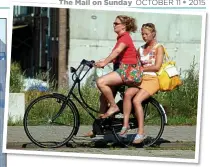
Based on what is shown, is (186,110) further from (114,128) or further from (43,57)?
(43,57)

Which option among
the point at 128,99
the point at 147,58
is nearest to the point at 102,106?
the point at 128,99

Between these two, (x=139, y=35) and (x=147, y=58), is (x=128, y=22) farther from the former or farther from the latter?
(x=147, y=58)

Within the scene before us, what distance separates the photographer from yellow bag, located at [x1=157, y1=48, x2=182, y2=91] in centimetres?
978

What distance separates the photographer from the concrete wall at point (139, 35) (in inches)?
373

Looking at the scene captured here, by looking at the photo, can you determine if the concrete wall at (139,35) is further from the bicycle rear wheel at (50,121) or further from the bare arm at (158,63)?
the bicycle rear wheel at (50,121)

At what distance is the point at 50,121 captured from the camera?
1004cm

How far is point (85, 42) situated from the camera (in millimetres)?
10344

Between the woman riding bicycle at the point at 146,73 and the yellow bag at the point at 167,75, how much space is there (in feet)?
0.16

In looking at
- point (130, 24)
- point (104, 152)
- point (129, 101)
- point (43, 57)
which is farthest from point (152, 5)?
point (43, 57)

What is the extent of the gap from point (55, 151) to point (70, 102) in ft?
2.09

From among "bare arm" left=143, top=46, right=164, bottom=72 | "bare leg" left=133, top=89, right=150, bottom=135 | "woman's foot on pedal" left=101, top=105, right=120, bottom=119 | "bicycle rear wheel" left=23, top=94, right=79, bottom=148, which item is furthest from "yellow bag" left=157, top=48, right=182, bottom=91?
"bicycle rear wheel" left=23, top=94, right=79, bottom=148

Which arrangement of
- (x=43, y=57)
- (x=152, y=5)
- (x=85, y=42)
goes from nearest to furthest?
(x=152, y=5) < (x=85, y=42) < (x=43, y=57)

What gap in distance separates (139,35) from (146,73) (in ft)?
1.55

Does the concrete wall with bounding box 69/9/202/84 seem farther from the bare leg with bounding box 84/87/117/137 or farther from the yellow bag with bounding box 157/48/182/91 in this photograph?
the bare leg with bounding box 84/87/117/137
